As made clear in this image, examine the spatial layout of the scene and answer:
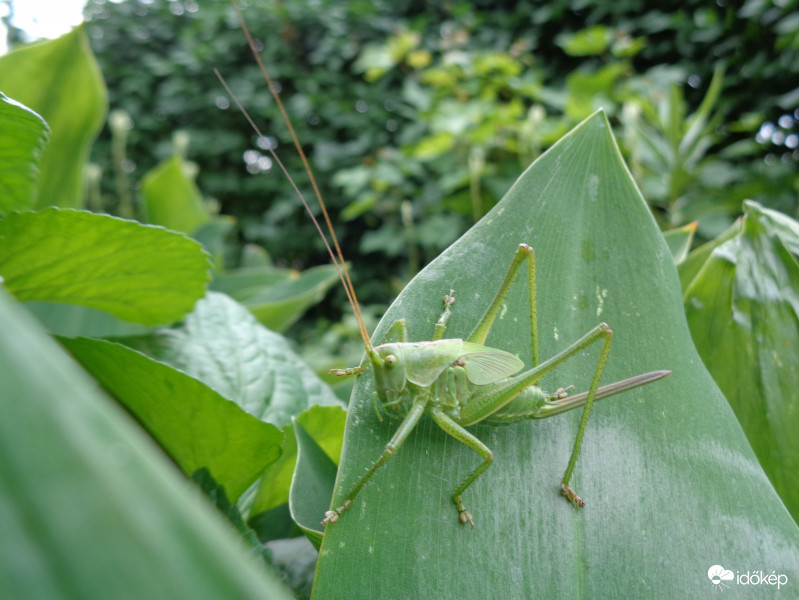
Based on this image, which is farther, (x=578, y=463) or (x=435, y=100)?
(x=435, y=100)

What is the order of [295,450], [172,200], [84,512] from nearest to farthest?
[84,512], [295,450], [172,200]

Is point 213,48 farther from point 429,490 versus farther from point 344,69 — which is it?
point 429,490

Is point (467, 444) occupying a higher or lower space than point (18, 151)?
lower

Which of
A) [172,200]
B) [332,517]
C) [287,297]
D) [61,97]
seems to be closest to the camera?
[332,517]

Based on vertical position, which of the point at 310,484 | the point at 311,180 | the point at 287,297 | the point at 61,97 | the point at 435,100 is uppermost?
the point at 61,97

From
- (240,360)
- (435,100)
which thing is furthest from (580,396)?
(435,100)

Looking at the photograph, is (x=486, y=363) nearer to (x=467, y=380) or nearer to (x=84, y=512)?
(x=467, y=380)

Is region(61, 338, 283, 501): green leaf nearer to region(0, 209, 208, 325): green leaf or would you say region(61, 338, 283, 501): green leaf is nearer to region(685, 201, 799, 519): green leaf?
region(0, 209, 208, 325): green leaf
